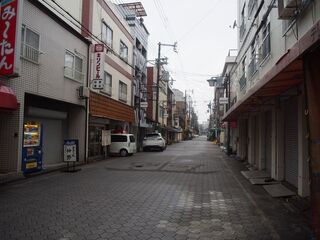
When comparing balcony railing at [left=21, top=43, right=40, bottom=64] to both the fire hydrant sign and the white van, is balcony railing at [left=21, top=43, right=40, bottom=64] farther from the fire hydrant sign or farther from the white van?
the white van

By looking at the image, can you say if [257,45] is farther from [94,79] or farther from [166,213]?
[166,213]

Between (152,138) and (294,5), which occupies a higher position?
(294,5)

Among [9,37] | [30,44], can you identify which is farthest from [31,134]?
[9,37]

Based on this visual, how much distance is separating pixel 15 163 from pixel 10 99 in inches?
102

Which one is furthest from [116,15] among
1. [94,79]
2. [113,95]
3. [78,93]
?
[78,93]

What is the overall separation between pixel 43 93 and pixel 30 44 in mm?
2200

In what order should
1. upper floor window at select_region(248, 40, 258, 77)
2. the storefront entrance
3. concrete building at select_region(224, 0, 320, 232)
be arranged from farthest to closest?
the storefront entrance, upper floor window at select_region(248, 40, 258, 77), concrete building at select_region(224, 0, 320, 232)

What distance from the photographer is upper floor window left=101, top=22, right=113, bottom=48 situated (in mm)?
23587

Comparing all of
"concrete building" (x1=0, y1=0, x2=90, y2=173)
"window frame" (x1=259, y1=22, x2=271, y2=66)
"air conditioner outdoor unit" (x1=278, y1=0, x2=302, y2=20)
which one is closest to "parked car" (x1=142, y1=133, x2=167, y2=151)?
"concrete building" (x1=0, y1=0, x2=90, y2=173)

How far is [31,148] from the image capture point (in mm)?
13594

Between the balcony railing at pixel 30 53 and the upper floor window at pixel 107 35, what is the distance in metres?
9.62

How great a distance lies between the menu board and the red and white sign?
350cm

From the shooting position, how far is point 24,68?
13.2m

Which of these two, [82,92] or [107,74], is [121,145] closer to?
[107,74]
